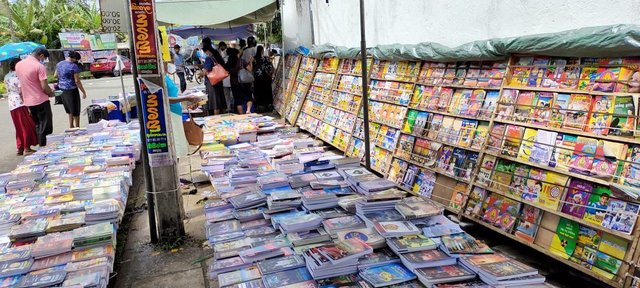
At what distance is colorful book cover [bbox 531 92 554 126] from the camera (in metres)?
2.93

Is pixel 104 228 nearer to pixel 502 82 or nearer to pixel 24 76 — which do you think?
pixel 502 82

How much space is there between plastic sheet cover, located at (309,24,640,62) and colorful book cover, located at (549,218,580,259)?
42.6 inches

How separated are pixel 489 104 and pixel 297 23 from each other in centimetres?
609

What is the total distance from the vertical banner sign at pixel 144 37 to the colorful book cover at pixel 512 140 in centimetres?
270

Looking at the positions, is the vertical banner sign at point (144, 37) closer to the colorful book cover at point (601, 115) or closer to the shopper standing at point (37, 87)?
the colorful book cover at point (601, 115)

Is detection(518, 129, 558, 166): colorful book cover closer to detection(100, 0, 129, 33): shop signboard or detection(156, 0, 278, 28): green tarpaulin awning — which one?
detection(100, 0, 129, 33): shop signboard

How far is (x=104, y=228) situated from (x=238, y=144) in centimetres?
244

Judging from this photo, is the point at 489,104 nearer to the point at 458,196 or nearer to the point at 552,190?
the point at 458,196

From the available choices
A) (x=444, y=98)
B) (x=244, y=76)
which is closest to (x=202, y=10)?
(x=244, y=76)

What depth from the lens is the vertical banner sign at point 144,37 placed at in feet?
9.82

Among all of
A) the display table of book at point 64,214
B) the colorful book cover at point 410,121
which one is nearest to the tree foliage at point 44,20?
the display table of book at point 64,214

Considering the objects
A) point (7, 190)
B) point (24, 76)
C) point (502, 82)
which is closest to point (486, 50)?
point (502, 82)

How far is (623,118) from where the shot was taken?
248 cm

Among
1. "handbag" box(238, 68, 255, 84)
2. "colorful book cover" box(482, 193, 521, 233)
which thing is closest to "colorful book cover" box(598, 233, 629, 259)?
"colorful book cover" box(482, 193, 521, 233)
